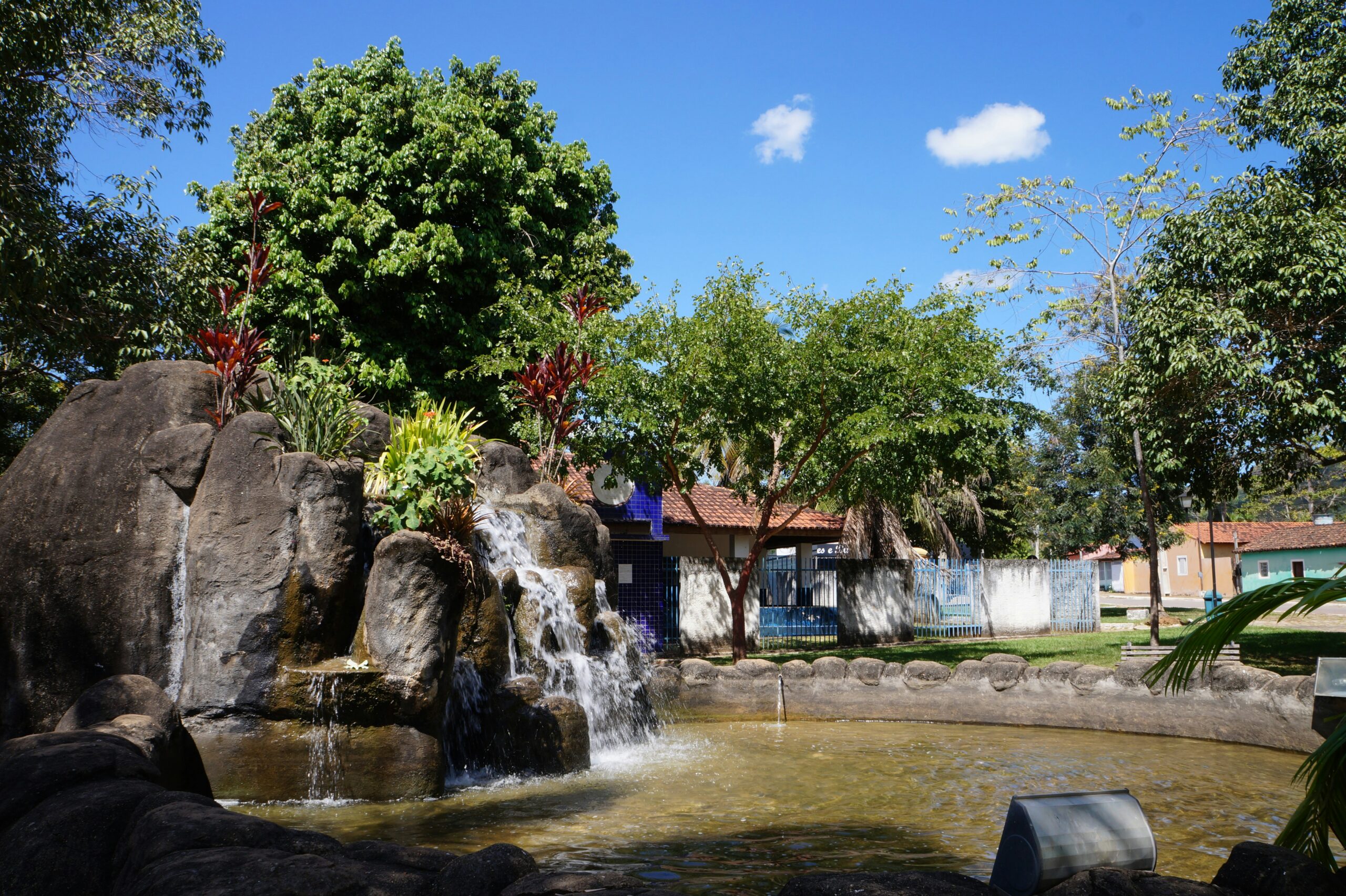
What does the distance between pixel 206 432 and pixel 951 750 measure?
8.14 meters

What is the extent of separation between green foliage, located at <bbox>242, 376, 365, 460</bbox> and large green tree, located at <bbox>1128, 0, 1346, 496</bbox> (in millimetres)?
11094

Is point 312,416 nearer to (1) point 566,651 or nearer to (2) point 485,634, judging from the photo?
(2) point 485,634

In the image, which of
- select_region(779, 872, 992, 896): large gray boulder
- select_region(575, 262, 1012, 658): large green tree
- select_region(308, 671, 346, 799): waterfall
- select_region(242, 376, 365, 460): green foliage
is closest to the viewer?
select_region(779, 872, 992, 896): large gray boulder

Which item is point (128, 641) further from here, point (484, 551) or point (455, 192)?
point (455, 192)

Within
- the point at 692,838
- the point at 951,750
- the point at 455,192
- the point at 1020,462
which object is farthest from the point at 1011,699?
the point at 1020,462

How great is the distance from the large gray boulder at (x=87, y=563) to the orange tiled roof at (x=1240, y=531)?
57601 mm

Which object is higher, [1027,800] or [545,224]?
[545,224]

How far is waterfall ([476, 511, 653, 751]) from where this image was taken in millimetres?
10844

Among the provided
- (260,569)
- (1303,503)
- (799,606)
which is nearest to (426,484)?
(260,569)

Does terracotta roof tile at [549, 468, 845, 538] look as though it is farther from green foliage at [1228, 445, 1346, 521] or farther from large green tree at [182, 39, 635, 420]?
green foliage at [1228, 445, 1346, 521]

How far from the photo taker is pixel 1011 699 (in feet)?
41.4

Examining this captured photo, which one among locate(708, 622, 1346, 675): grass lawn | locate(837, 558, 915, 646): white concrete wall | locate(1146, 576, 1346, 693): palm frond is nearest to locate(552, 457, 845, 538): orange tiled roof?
locate(837, 558, 915, 646): white concrete wall

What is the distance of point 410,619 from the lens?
27.7 ft

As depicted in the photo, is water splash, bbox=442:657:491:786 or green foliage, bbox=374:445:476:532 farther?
water splash, bbox=442:657:491:786
